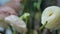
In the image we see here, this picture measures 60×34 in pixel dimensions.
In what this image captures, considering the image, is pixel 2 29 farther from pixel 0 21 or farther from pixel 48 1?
pixel 48 1

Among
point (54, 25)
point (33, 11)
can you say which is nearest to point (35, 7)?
point (33, 11)

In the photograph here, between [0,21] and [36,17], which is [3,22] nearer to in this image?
[0,21]

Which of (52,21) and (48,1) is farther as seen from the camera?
(48,1)

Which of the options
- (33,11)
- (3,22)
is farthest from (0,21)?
(33,11)

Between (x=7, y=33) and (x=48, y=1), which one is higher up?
(x=48, y=1)

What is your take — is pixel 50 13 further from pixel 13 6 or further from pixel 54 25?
pixel 13 6
